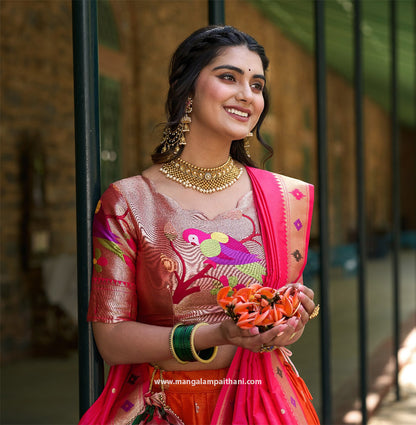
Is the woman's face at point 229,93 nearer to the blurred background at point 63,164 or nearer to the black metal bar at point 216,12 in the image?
the black metal bar at point 216,12

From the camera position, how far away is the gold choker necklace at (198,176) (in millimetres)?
1384

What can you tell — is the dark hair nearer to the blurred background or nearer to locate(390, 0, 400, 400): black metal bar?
the blurred background

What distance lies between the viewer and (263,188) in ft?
4.65

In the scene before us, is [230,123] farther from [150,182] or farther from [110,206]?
[110,206]

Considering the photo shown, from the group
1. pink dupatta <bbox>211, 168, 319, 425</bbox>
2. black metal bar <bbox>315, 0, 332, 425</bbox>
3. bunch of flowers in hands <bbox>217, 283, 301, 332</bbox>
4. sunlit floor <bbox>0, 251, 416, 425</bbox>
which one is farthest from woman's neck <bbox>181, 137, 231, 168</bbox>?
black metal bar <bbox>315, 0, 332, 425</bbox>

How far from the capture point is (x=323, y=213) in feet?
7.82

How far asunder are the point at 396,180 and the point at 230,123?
3263 millimetres

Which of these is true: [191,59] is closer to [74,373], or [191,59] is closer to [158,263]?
[158,263]

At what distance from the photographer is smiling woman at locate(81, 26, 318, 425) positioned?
126 cm

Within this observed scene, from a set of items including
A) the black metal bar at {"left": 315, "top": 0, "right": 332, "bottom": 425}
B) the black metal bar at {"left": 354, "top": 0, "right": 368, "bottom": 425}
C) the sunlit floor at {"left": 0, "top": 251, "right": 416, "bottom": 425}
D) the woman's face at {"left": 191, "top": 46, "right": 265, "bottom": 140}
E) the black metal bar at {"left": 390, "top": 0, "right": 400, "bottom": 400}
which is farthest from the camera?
the black metal bar at {"left": 390, "top": 0, "right": 400, "bottom": 400}

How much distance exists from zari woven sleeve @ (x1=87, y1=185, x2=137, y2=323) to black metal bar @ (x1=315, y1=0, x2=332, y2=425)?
1.27 m

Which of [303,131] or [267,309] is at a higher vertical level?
[303,131]

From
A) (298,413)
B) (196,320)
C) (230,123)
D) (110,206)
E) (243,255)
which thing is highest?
(230,123)

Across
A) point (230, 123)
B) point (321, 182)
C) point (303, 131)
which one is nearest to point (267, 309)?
point (230, 123)
